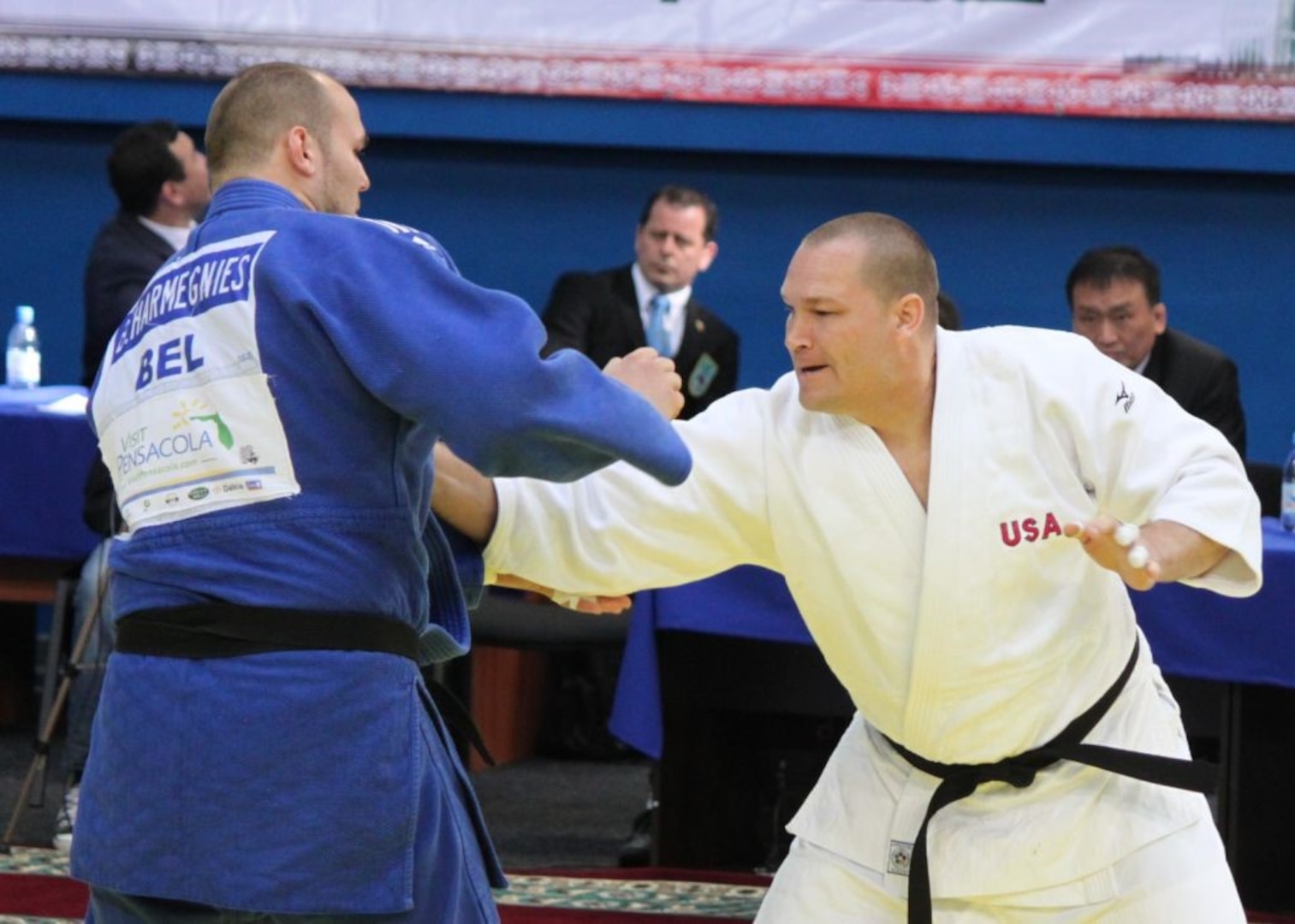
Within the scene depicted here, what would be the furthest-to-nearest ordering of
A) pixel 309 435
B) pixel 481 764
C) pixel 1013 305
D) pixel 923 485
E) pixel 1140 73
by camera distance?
pixel 1013 305
pixel 1140 73
pixel 481 764
pixel 923 485
pixel 309 435

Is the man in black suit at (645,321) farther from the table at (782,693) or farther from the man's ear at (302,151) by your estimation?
the man's ear at (302,151)

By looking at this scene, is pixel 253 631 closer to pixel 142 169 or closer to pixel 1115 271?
pixel 142 169

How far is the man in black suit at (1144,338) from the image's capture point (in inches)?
213

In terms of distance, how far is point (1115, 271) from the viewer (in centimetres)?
539

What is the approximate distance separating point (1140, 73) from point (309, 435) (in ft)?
16.2

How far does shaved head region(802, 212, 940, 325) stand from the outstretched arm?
0.49 m

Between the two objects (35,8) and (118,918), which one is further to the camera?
(35,8)

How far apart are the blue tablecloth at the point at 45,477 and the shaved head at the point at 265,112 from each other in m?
3.09

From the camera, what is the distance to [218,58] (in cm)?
683

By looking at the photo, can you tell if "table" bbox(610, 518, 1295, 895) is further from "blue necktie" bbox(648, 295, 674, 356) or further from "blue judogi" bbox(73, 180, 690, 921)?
"blue judogi" bbox(73, 180, 690, 921)

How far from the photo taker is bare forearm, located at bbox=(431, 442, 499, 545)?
8.94 feet

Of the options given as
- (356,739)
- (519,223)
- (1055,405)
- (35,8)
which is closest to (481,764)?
(519,223)

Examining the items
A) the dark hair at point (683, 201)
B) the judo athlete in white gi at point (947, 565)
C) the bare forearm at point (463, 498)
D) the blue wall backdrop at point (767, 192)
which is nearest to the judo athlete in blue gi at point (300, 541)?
the bare forearm at point (463, 498)

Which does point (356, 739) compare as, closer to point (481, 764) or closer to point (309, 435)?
point (309, 435)
